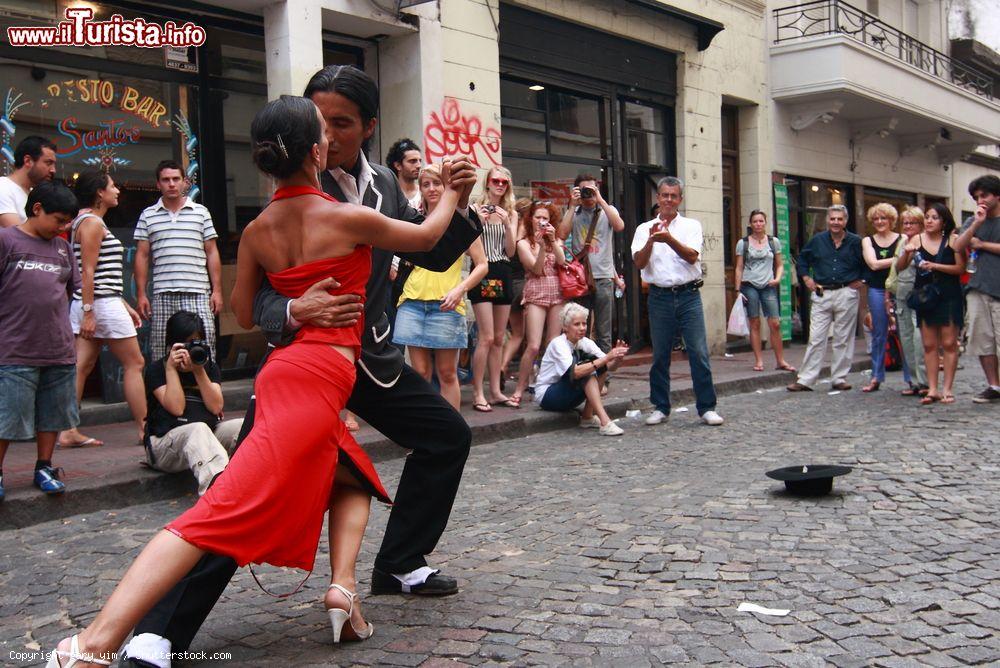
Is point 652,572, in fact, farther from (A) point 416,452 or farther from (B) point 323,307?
(B) point 323,307

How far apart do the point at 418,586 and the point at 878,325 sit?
8.26 meters

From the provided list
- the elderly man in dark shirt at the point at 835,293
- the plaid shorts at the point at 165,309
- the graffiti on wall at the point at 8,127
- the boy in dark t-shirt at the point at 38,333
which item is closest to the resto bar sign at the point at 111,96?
the graffiti on wall at the point at 8,127

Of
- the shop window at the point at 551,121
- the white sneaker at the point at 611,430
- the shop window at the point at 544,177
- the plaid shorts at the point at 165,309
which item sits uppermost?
the shop window at the point at 551,121

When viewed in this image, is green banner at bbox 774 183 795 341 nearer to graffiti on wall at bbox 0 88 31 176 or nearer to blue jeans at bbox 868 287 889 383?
blue jeans at bbox 868 287 889 383

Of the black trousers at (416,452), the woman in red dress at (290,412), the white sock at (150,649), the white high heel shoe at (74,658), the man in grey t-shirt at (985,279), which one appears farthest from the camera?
the man in grey t-shirt at (985,279)

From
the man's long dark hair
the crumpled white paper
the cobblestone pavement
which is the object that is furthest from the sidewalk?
the crumpled white paper

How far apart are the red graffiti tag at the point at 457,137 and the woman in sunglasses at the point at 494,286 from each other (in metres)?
1.68

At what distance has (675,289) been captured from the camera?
838cm

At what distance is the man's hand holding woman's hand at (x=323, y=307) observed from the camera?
121 inches

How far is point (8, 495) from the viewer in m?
5.35

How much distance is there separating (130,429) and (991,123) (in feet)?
70.0

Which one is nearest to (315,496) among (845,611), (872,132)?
(845,611)

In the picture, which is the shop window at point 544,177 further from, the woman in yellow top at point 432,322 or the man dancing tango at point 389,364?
the man dancing tango at point 389,364

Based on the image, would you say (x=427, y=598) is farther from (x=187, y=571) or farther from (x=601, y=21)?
(x=601, y=21)
